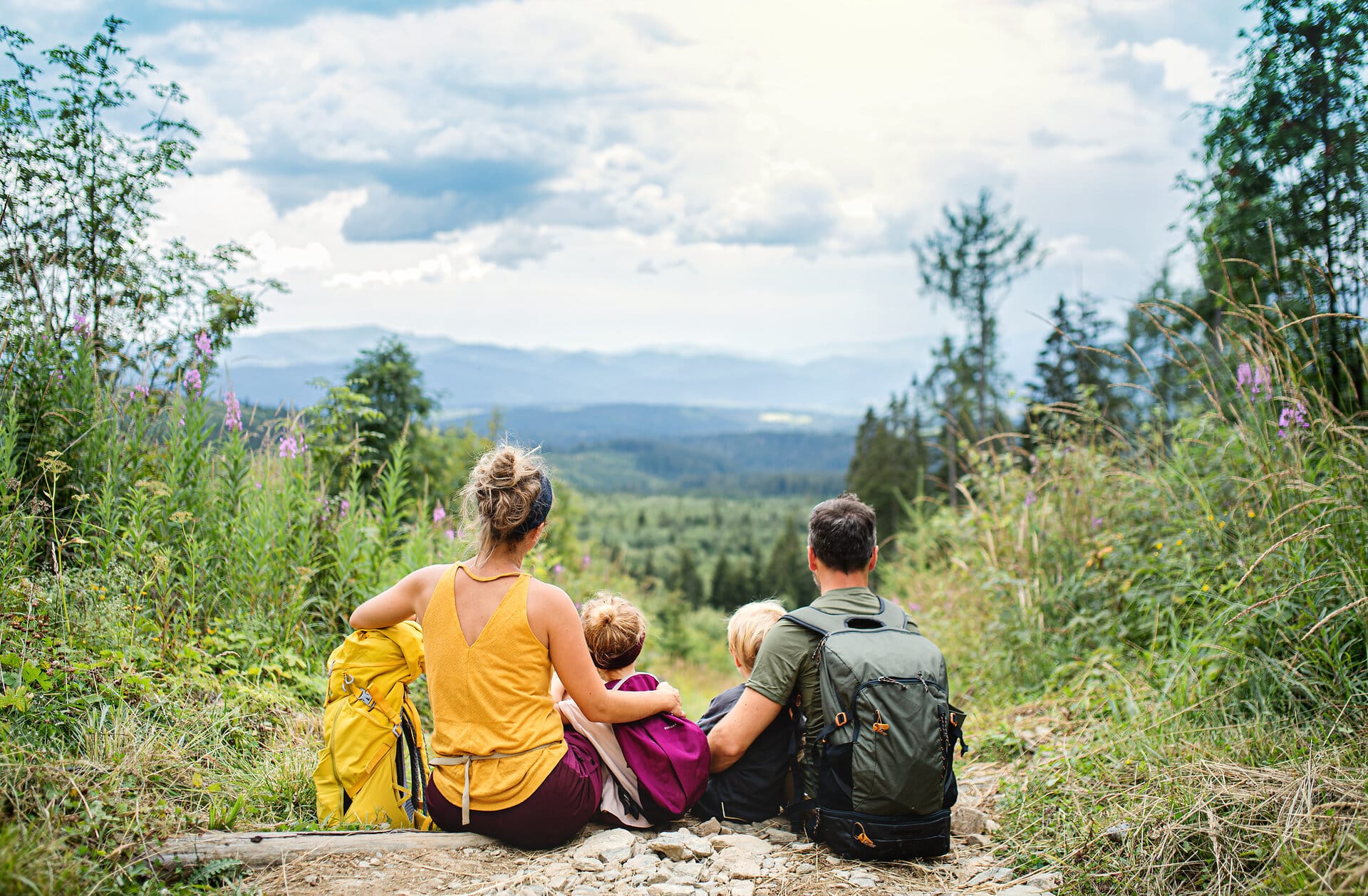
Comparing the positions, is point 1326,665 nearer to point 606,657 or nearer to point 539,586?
point 606,657

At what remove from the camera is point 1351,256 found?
5.18 meters

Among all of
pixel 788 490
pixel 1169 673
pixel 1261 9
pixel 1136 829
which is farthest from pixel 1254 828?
pixel 788 490

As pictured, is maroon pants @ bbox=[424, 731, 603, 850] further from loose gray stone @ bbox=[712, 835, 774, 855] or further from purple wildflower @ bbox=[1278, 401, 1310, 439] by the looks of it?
purple wildflower @ bbox=[1278, 401, 1310, 439]

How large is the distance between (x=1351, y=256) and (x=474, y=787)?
625 centimetres

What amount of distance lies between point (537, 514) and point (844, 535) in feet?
3.84

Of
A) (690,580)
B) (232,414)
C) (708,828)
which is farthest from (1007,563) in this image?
(690,580)

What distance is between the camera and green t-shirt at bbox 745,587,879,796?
9.68 feet

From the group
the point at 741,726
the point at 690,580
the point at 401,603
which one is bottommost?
the point at 690,580

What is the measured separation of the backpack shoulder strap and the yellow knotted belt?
1.02m

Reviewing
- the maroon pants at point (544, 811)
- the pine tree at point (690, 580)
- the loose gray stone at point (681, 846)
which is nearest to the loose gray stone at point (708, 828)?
the loose gray stone at point (681, 846)

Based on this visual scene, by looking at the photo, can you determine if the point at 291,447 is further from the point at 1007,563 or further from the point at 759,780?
the point at 1007,563

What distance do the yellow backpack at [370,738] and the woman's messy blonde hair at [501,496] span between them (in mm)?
610

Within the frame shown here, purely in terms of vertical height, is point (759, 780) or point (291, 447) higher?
point (291, 447)

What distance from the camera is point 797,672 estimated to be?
2.97 meters
